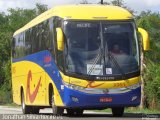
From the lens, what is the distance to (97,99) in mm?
18750

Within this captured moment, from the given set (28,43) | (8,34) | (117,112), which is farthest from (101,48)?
(8,34)

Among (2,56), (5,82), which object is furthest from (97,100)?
(2,56)

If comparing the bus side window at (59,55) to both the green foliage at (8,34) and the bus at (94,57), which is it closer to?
the bus at (94,57)

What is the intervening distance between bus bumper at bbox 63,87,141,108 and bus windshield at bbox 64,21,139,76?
69 cm

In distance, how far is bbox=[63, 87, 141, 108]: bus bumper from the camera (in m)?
18.6

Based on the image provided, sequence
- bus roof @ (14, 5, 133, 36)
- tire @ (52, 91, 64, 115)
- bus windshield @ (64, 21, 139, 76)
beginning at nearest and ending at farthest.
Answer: bus windshield @ (64, 21, 139, 76)
bus roof @ (14, 5, 133, 36)
tire @ (52, 91, 64, 115)

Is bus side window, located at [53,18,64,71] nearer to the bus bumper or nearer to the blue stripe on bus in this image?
the blue stripe on bus

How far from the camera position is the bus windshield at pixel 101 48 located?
61.5ft

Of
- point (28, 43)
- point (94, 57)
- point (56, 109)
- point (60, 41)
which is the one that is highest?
point (60, 41)

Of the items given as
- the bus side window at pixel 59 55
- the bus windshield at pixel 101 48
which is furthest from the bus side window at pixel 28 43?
the bus windshield at pixel 101 48

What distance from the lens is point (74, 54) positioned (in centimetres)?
1884

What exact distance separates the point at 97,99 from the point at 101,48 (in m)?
1.69

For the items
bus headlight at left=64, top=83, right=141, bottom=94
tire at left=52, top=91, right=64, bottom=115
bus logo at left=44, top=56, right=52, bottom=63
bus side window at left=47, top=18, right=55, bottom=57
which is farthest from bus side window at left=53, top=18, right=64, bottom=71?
tire at left=52, top=91, right=64, bottom=115

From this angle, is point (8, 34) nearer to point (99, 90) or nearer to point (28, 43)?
point (28, 43)
